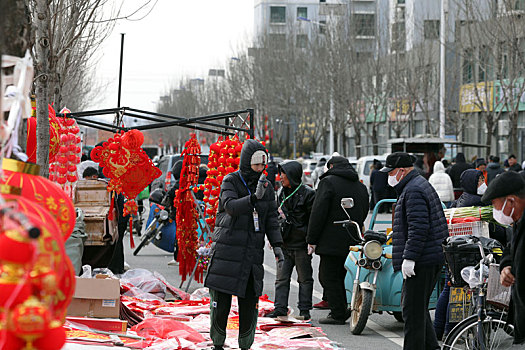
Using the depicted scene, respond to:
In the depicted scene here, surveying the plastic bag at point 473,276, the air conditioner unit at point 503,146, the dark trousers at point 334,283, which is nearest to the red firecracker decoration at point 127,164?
the dark trousers at point 334,283

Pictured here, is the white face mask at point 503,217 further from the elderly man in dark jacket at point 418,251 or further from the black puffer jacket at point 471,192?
the black puffer jacket at point 471,192

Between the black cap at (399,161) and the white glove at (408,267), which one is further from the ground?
the black cap at (399,161)

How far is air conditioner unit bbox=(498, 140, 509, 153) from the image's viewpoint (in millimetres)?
42000

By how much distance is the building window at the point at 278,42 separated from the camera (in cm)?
6166

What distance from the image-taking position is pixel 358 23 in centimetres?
5006

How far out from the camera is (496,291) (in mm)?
6617

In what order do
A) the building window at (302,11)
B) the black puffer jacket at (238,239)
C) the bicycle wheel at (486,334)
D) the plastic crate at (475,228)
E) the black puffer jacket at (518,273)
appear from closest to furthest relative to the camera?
the black puffer jacket at (518,273)
the bicycle wheel at (486,334)
the black puffer jacket at (238,239)
the plastic crate at (475,228)
the building window at (302,11)

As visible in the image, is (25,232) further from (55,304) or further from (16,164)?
(16,164)

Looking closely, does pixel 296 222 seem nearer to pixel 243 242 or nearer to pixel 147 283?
pixel 147 283

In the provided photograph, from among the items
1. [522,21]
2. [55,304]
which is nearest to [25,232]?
[55,304]

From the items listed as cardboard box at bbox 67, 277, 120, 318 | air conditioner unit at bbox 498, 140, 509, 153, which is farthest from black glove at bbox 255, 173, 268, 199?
air conditioner unit at bbox 498, 140, 509, 153

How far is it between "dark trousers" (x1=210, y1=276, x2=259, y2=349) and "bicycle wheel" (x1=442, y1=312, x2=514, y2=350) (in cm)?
176

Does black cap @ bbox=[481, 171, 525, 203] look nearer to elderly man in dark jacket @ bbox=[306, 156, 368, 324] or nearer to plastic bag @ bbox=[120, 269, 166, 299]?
Answer: elderly man in dark jacket @ bbox=[306, 156, 368, 324]

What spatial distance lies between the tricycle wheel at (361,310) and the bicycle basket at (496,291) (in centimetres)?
295
